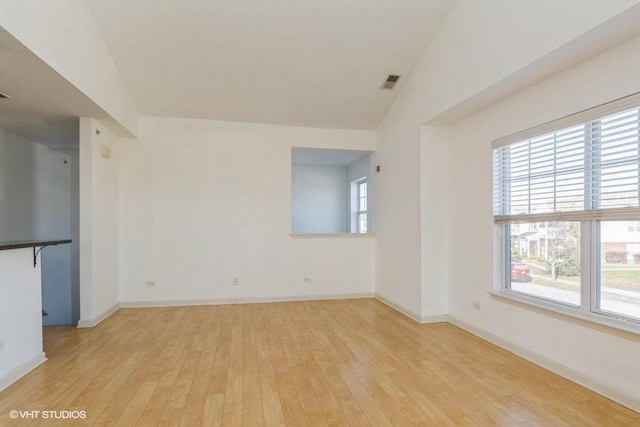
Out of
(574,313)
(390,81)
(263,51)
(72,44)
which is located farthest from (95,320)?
(574,313)

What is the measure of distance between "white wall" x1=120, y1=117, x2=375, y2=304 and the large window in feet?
9.25

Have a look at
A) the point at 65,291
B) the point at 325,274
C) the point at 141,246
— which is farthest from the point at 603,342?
the point at 65,291

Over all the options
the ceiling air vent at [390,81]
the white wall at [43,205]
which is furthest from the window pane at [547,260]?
the white wall at [43,205]

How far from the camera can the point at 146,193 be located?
481cm

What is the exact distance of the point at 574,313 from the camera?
100 inches

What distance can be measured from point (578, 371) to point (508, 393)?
0.65 m

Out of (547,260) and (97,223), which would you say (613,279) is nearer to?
(547,260)

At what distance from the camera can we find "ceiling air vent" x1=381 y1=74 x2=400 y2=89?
4359mm

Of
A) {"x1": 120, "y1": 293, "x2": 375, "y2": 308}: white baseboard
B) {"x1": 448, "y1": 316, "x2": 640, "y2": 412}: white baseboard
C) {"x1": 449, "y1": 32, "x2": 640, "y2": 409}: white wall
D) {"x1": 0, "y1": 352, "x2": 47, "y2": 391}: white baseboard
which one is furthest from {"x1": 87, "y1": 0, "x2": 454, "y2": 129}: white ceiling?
{"x1": 448, "y1": 316, "x2": 640, "y2": 412}: white baseboard

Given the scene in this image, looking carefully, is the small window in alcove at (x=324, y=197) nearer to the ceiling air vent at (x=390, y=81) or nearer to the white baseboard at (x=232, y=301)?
the white baseboard at (x=232, y=301)

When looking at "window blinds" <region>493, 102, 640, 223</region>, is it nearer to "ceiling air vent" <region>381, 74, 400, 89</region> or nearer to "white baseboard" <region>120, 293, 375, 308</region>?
"ceiling air vent" <region>381, 74, 400, 89</region>
